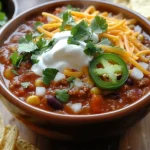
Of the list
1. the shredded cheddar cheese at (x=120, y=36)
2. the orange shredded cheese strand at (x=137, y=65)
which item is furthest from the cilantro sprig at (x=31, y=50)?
the orange shredded cheese strand at (x=137, y=65)

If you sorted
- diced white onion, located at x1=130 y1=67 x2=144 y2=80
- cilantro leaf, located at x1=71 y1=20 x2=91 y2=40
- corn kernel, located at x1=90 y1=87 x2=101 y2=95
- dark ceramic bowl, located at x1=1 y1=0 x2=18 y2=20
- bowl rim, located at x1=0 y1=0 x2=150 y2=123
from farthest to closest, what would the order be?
dark ceramic bowl, located at x1=1 y1=0 x2=18 y2=20
cilantro leaf, located at x1=71 y1=20 x2=91 y2=40
diced white onion, located at x1=130 y1=67 x2=144 y2=80
corn kernel, located at x1=90 y1=87 x2=101 y2=95
bowl rim, located at x1=0 y1=0 x2=150 y2=123

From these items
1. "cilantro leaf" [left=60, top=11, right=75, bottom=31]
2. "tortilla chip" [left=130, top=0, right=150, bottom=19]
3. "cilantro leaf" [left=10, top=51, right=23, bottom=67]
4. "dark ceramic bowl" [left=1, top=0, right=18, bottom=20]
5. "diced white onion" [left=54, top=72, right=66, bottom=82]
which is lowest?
"dark ceramic bowl" [left=1, top=0, right=18, bottom=20]

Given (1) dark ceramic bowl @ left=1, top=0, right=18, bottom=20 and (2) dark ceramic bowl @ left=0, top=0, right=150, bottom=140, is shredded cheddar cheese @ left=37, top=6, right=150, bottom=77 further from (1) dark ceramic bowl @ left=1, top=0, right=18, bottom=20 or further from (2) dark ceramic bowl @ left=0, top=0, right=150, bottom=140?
(1) dark ceramic bowl @ left=1, top=0, right=18, bottom=20

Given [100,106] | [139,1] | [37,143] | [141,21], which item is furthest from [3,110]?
[139,1]

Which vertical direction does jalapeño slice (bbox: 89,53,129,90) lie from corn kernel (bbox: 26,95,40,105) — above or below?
above

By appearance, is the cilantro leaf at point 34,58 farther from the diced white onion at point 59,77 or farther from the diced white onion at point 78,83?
the diced white onion at point 78,83

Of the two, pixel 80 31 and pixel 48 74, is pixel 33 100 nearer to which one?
pixel 48 74

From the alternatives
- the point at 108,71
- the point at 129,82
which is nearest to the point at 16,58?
the point at 108,71

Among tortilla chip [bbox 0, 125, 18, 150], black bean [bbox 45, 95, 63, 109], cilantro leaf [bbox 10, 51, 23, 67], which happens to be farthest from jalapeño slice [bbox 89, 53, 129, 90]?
tortilla chip [bbox 0, 125, 18, 150]
